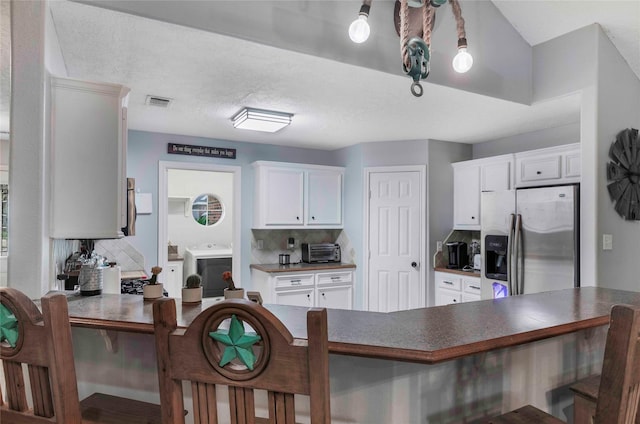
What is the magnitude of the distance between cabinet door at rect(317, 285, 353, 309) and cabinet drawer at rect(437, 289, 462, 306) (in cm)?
109

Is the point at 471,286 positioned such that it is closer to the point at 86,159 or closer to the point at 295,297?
the point at 295,297

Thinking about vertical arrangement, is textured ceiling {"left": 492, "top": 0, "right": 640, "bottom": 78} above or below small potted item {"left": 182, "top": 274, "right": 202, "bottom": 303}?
above

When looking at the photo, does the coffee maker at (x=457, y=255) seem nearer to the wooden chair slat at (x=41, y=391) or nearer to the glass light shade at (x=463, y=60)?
the glass light shade at (x=463, y=60)

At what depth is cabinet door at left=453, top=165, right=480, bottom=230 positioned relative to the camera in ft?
14.1

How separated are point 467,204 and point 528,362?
3.07 meters

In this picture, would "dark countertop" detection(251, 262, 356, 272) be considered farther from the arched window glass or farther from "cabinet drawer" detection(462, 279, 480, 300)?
the arched window glass

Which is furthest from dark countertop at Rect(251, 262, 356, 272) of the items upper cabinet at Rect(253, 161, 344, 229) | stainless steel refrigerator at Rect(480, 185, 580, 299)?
stainless steel refrigerator at Rect(480, 185, 580, 299)

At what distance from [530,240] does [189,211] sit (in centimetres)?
507

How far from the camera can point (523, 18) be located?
2.94 metres

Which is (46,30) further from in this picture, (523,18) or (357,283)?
(357,283)

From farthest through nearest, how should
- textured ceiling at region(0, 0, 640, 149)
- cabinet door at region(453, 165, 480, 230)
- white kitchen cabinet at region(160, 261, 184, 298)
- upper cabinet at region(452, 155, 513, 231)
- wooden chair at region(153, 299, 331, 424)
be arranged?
white kitchen cabinet at region(160, 261, 184, 298)
cabinet door at region(453, 165, 480, 230)
upper cabinet at region(452, 155, 513, 231)
textured ceiling at region(0, 0, 640, 149)
wooden chair at region(153, 299, 331, 424)

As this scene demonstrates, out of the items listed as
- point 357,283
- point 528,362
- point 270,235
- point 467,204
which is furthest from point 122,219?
point 467,204

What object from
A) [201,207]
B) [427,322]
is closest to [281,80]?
[427,322]

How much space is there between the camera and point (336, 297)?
15.4ft
